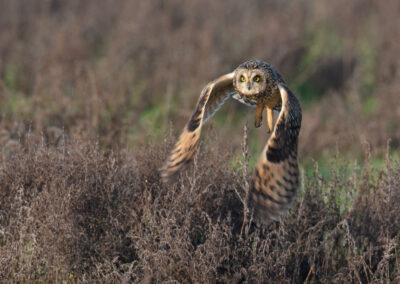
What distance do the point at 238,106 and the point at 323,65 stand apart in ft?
6.02

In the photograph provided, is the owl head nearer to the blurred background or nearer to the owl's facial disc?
the owl's facial disc

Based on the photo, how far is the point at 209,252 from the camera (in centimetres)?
342

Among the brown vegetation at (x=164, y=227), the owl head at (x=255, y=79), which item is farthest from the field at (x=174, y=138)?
the owl head at (x=255, y=79)

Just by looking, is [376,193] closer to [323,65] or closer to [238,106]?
[238,106]

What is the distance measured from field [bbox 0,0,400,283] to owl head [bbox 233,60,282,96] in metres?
0.26

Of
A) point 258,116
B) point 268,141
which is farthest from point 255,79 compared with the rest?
point 268,141

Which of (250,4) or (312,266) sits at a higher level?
(250,4)

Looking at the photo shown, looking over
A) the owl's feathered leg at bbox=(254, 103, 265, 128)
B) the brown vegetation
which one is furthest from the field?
the owl's feathered leg at bbox=(254, 103, 265, 128)

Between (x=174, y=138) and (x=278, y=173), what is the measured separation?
130 centimetres

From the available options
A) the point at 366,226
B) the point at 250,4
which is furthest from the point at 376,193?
the point at 250,4

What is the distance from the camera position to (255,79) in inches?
130

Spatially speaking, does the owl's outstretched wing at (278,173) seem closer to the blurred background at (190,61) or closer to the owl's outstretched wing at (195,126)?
the owl's outstretched wing at (195,126)

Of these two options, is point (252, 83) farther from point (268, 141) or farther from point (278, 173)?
point (278, 173)

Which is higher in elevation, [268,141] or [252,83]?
[252,83]
